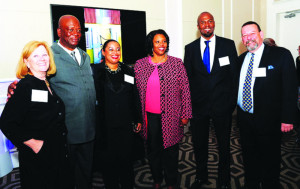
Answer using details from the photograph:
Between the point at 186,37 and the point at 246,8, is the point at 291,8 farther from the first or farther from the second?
the point at 186,37

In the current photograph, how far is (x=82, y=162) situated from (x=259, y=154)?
1.71 metres

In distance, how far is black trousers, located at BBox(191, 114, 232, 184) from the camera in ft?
7.59

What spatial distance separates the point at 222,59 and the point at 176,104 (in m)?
A: 0.70

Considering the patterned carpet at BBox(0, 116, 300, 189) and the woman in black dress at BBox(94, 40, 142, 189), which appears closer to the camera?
the woman in black dress at BBox(94, 40, 142, 189)

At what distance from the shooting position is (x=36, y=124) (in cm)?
149

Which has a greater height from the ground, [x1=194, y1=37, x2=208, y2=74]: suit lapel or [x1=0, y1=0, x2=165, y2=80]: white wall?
[x1=0, y1=0, x2=165, y2=80]: white wall

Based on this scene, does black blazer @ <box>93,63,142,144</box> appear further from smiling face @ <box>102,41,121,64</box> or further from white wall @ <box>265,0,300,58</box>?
white wall @ <box>265,0,300,58</box>

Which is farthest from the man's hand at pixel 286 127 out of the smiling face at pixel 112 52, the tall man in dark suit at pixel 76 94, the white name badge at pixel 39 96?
the white name badge at pixel 39 96

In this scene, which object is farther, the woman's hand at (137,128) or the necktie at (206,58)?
the necktie at (206,58)

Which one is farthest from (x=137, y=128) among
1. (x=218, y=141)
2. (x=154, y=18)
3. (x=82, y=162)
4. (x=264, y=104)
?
(x=154, y=18)

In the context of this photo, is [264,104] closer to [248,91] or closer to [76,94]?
[248,91]

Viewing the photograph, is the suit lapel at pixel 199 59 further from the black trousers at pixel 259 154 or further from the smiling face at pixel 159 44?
the black trousers at pixel 259 154

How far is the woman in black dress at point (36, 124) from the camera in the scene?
142 centimetres

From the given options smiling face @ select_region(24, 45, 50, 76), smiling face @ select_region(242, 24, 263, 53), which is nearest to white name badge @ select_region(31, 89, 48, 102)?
smiling face @ select_region(24, 45, 50, 76)
